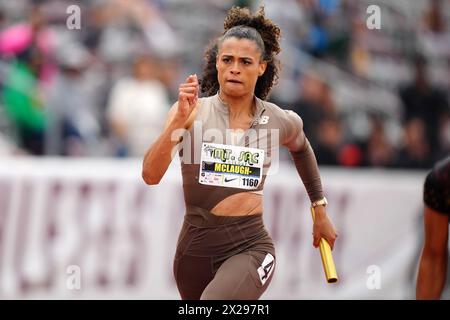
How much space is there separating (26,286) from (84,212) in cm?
99

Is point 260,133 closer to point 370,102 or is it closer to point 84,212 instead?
point 84,212

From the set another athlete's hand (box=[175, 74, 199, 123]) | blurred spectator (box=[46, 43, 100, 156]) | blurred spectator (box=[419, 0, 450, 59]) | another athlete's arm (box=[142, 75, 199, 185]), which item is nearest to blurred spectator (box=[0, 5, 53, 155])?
blurred spectator (box=[46, 43, 100, 156])

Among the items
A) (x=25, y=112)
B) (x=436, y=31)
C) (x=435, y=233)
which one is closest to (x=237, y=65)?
(x=435, y=233)

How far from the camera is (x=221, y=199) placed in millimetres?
6125

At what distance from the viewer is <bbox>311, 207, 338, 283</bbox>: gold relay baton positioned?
6023 mm

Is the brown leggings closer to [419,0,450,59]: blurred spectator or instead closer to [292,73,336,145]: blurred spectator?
[292,73,336,145]: blurred spectator

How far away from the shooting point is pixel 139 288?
10820 millimetres

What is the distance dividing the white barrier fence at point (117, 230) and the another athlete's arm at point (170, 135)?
4.82 metres

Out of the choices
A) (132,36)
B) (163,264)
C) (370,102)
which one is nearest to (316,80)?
(370,102)

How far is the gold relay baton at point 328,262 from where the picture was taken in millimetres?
6023

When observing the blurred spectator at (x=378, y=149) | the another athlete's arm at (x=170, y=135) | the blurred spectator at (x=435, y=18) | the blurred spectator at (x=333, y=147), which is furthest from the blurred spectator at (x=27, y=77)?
the blurred spectator at (x=435, y=18)

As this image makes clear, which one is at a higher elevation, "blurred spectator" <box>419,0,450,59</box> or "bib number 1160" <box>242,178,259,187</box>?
"blurred spectator" <box>419,0,450,59</box>

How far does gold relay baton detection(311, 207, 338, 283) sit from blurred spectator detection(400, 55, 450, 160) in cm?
713

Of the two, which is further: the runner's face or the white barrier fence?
the white barrier fence
